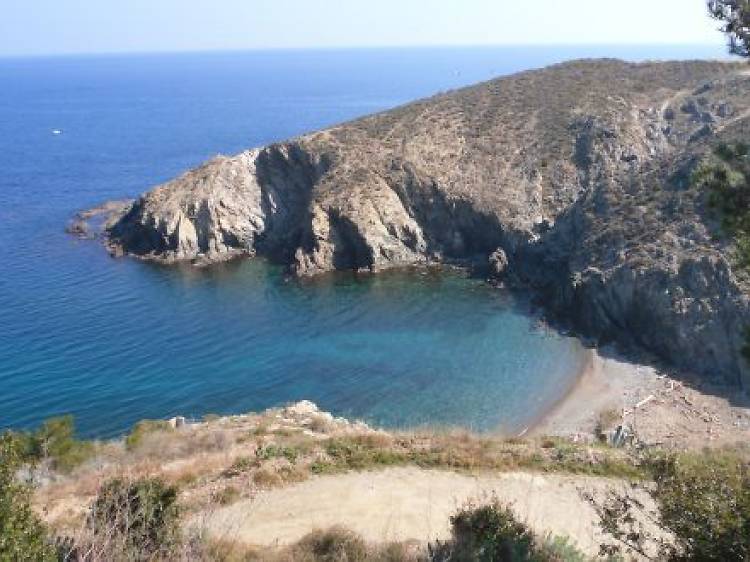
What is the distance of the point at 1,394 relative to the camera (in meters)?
39.0

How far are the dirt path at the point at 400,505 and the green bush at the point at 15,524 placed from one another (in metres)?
6.12

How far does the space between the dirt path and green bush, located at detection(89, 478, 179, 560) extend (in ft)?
6.40

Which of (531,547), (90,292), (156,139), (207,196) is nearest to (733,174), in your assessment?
(531,547)

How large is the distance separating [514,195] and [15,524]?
A: 184 ft

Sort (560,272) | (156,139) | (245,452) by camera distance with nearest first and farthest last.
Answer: (245,452) → (560,272) → (156,139)

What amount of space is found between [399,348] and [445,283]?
11.9 meters

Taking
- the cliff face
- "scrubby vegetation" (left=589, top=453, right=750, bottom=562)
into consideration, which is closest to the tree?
"scrubby vegetation" (left=589, top=453, right=750, bottom=562)

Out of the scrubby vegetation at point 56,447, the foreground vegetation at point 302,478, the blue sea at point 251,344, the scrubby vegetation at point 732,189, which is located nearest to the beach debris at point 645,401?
the blue sea at point 251,344

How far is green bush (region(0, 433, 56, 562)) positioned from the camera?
9.09 meters

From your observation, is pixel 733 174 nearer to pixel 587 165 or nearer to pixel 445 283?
pixel 445 283

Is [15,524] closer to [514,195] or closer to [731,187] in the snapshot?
[731,187]

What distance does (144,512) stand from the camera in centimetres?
1317

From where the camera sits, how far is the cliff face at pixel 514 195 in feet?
157

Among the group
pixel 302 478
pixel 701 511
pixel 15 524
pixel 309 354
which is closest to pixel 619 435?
pixel 302 478
